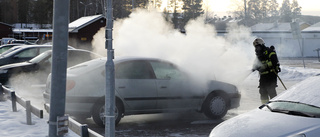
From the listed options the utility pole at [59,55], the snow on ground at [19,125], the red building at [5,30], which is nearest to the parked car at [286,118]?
the utility pole at [59,55]

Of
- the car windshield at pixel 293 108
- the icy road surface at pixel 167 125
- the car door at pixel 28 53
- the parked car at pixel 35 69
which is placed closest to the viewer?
the car windshield at pixel 293 108

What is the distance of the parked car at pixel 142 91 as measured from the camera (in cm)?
858

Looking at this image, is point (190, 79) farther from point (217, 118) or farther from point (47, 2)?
point (47, 2)

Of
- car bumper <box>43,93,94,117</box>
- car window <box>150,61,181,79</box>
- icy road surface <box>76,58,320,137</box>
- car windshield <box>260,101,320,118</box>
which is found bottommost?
icy road surface <box>76,58,320,137</box>

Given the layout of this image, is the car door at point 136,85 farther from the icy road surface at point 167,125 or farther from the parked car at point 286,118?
the parked car at point 286,118

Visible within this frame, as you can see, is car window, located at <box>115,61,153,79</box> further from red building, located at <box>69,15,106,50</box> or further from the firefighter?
red building, located at <box>69,15,106,50</box>

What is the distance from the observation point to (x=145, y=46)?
11.4 meters

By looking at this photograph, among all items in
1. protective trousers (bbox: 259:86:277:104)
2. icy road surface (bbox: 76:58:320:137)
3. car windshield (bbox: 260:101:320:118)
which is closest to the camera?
car windshield (bbox: 260:101:320:118)

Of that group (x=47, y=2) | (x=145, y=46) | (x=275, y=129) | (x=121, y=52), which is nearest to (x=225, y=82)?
(x=145, y=46)

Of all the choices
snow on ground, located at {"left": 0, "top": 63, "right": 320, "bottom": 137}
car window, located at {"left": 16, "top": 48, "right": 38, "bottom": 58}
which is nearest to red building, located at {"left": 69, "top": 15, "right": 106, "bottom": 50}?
car window, located at {"left": 16, "top": 48, "right": 38, "bottom": 58}

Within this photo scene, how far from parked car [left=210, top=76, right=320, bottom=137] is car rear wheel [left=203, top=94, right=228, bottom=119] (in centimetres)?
382

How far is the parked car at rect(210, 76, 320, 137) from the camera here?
4660mm

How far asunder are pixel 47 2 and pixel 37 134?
88.7 meters

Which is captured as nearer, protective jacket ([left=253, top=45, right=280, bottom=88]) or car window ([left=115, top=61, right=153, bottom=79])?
car window ([left=115, top=61, right=153, bottom=79])
